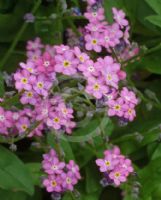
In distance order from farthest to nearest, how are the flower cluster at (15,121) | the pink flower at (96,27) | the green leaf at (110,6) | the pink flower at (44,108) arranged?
1. the green leaf at (110,6)
2. the pink flower at (96,27)
3. the flower cluster at (15,121)
4. the pink flower at (44,108)

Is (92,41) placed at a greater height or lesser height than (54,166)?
greater

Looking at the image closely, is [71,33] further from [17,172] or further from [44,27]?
[17,172]

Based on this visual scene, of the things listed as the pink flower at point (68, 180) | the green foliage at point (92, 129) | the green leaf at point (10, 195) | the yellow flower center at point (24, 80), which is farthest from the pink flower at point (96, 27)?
the green leaf at point (10, 195)

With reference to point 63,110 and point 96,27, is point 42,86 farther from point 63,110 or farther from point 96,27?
point 96,27

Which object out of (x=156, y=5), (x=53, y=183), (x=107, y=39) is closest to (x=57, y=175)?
(x=53, y=183)

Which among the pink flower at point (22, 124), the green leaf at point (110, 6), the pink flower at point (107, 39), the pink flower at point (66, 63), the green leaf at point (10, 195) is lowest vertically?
the green leaf at point (10, 195)

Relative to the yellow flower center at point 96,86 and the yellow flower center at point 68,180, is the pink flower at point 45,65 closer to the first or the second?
Answer: the yellow flower center at point 96,86

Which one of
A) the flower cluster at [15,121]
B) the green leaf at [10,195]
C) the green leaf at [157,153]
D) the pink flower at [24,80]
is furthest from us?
the green leaf at [157,153]

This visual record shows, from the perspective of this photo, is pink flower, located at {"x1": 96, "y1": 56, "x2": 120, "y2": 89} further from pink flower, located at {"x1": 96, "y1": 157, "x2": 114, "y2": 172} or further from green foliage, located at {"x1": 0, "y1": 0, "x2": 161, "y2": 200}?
pink flower, located at {"x1": 96, "y1": 157, "x2": 114, "y2": 172}

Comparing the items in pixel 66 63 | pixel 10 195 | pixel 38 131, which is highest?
pixel 66 63
